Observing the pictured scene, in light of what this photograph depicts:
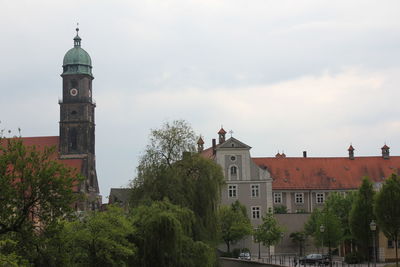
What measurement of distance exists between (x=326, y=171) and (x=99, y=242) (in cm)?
6660

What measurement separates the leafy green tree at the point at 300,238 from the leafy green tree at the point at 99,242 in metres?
43.2

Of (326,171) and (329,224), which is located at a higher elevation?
(326,171)

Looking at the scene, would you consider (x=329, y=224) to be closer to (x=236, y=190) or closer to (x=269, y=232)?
(x=269, y=232)

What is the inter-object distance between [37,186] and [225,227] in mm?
44095

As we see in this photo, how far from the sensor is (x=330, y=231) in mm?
68938

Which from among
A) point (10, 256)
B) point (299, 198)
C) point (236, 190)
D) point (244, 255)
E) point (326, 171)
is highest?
point (326, 171)

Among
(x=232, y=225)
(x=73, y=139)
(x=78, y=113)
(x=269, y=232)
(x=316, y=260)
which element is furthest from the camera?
(x=78, y=113)

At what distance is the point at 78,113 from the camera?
132 metres

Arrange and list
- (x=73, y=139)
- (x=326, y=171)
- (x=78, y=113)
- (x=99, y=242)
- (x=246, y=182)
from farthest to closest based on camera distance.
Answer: (x=78, y=113) → (x=73, y=139) → (x=326, y=171) → (x=246, y=182) → (x=99, y=242)

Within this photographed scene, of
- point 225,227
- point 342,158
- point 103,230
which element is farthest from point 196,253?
point 342,158

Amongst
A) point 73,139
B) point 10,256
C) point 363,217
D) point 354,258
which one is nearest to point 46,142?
point 73,139

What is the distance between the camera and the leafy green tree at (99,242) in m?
41.5

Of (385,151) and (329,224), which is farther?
(385,151)

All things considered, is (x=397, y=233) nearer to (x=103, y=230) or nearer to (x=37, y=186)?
(x=103, y=230)
